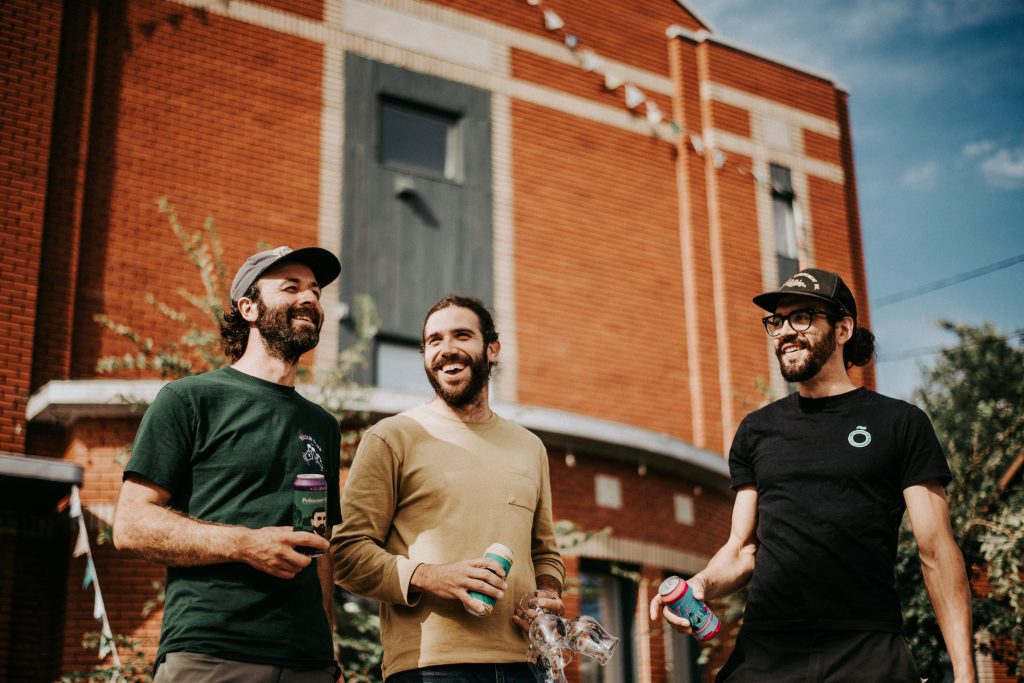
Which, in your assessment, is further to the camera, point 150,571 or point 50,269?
point 50,269

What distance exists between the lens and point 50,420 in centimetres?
1110

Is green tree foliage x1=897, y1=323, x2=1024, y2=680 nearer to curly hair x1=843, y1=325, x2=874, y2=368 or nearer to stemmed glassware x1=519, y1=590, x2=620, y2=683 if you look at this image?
curly hair x1=843, y1=325, x2=874, y2=368

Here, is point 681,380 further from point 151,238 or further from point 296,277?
point 296,277

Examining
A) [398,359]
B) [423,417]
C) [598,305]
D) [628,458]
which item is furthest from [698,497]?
[423,417]

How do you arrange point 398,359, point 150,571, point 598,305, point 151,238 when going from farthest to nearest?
point 598,305 → point 398,359 → point 151,238 → point 150,571

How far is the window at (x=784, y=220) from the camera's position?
1742 centimetres

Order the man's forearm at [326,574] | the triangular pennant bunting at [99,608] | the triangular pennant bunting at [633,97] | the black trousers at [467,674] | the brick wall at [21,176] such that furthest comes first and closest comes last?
the triangular pennant bunting at [633,97], the brick wall at [21,176], the triangular pennant bunting at [99,608], the man's forearm at [326,574], the black trousers at [467,674]

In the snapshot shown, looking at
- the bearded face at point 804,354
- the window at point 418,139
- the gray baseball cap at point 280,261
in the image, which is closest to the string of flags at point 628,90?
the window at point 418,139

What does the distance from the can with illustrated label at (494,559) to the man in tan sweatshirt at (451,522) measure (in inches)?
0.7

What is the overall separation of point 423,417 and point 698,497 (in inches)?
412

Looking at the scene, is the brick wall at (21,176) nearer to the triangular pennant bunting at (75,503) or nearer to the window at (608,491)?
the triangular pennant bunting at (75,503)

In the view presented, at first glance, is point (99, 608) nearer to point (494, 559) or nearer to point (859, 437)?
point (494, 559)

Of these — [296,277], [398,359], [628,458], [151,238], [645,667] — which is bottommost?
[645,667]

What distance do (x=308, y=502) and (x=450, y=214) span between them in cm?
1110
